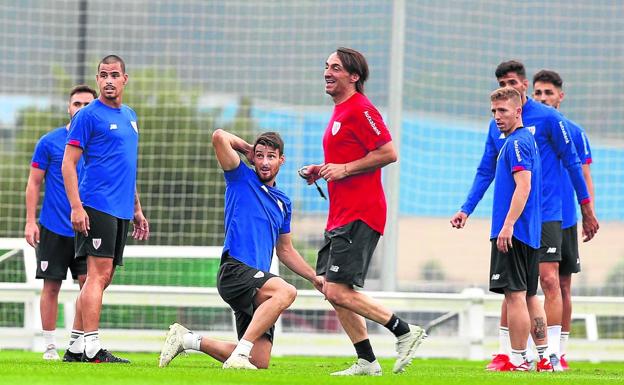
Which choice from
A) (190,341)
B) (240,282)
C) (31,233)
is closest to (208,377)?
(190,341)

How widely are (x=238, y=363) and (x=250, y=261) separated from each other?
71 centimetres


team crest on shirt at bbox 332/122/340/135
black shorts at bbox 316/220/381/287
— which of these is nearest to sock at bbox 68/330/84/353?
black shorts at bbox 316/220/381/287

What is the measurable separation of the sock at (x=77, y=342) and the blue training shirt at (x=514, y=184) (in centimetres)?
296

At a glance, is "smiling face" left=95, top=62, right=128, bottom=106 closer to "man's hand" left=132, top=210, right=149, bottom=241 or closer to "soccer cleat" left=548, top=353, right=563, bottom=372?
"man's hand" left=132, top=210, right=149, bottom=241

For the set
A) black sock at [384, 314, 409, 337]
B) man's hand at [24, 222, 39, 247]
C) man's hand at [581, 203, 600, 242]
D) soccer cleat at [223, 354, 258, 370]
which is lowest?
soccer cleat at [223, 354, 258, 370]

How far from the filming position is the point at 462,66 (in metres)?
17.9

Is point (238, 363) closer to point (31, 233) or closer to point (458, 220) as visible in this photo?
point (458, 220)

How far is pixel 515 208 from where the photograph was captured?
872 cm

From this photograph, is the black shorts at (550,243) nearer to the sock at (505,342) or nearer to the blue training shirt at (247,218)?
the sock at (505,342)

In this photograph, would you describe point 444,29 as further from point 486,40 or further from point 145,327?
point 145,327

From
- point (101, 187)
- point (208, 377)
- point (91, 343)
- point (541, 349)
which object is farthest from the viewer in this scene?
point (541, 349)

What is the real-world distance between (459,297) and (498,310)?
0.47 meters

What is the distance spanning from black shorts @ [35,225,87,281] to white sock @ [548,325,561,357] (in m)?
3.62

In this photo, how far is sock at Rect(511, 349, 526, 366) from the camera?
29.4 ft
